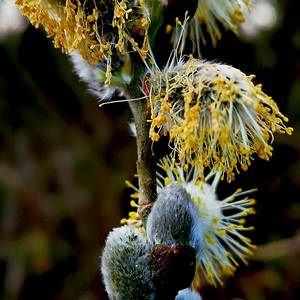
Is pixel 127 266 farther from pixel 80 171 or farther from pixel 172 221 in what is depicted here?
pixel 80 171

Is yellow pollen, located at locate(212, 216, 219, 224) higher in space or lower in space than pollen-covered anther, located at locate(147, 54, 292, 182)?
lower

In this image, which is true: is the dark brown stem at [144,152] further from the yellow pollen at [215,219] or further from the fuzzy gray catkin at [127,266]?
the yellow pollen at [215,219]

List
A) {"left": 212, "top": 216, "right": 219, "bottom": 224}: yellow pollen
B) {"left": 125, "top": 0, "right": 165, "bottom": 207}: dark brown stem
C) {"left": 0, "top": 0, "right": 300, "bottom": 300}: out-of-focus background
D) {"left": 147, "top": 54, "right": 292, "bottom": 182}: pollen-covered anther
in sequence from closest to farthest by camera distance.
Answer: {"left": 147, "top": 54, "right": 292, "bottom": 182}: pollen-covered anther → {"left": 125, "top": 0, "right": 165, "bottom": 207}: dark brown stem → {"left": 212, "top": 216, "right": 219, "bottom": 224}: yellow pollen → {"left": 0, "top": 0, "right": 300, "bottom": 300}: out-of-focus background

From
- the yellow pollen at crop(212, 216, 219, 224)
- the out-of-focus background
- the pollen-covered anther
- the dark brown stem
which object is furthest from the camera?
the out-of-focus background

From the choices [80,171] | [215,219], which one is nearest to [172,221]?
[215,219]

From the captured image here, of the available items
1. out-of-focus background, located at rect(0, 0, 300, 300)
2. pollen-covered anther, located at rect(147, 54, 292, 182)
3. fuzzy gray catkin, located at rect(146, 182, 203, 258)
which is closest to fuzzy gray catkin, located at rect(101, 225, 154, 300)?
fuzzy gray catkin, located at rect(146, 182, 203, 258)

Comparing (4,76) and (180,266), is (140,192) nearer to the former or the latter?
(180,266)

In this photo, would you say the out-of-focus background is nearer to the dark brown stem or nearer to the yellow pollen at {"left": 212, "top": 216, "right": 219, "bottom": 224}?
the yellow pollen at {"left": 212, "top": 216, "right": 219, "bottom": 224}

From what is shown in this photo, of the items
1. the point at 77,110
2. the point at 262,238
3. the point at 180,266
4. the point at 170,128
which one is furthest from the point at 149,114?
the point at 77,110

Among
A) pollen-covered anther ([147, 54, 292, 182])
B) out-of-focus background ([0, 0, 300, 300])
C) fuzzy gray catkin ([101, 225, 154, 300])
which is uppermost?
out-of-focus background ([0, 0, 300, 300])
